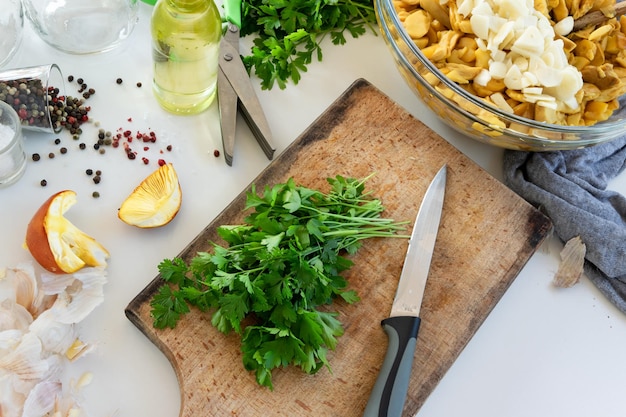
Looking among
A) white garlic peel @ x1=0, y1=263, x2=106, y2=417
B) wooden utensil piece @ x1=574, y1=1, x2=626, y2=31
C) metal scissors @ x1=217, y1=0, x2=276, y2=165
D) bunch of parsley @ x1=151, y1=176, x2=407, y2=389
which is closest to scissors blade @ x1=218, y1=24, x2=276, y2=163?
metal scissors @ x1=217, y1=0, x2=276, y2=165

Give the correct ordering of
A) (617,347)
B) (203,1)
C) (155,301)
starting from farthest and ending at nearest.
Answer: (617,347)
(203,1)
(155,301)

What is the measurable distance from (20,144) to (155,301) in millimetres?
442

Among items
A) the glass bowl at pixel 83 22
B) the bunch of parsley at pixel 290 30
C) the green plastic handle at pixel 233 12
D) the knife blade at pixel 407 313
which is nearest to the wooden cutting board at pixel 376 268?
the knife blade at pixel 407 313

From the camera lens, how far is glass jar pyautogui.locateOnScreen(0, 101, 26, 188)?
1448 mm

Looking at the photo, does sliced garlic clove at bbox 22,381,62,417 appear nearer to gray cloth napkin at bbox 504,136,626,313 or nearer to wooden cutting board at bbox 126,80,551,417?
wooden cutting board at bbox 126,80,551,417

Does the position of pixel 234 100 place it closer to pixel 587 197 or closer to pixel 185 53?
pixel 185 53

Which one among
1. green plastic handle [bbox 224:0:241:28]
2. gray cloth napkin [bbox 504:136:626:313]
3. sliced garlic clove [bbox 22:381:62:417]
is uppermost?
green plastic handle [bbox 224:0:241:28]

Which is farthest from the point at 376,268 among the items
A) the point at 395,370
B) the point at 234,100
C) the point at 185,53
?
the point at 185,53

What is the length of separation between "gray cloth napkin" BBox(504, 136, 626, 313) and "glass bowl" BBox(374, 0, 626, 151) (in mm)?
88

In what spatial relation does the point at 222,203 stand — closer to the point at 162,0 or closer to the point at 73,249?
the point at 73,249

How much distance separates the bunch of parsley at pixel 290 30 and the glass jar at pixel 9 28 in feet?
1.65

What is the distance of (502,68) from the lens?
5.05ft

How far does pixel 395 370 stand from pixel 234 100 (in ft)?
2.26

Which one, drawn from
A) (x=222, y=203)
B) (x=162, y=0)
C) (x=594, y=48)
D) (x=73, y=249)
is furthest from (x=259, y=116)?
(x=594, y=48)
